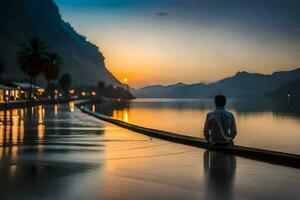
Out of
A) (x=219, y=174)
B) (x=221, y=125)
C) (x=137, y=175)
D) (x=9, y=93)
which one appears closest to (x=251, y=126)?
(x=221, y=125)

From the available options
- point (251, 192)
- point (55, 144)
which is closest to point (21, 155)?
point (55, 144)

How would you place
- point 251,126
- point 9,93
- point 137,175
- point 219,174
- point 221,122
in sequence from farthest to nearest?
point 9,93
point 251,126
point 221,122
point 219,174
point 137,175

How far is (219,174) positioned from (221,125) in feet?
9.53

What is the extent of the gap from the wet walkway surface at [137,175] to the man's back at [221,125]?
0.56 meters

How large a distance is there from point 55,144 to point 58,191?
326 inches

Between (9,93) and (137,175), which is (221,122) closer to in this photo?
(137,175)

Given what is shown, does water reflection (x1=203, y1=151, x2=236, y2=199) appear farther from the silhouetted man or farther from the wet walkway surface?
the silhouetted man

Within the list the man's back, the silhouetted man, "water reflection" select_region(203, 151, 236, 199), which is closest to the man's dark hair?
the silhouetted man

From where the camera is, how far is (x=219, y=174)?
939 centimetres

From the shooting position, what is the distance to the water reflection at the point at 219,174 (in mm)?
7535

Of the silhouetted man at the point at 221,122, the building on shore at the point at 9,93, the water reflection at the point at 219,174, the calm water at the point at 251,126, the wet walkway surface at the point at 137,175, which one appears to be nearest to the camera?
the wet walkway surface at the point at 137,175

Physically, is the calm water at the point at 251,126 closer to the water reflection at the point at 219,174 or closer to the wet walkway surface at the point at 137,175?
the water reflection at the point at 219,174

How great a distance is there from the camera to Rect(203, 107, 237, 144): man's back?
39.6ft

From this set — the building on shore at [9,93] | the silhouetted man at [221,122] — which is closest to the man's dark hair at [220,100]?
the silhouetted man at [221,122]
